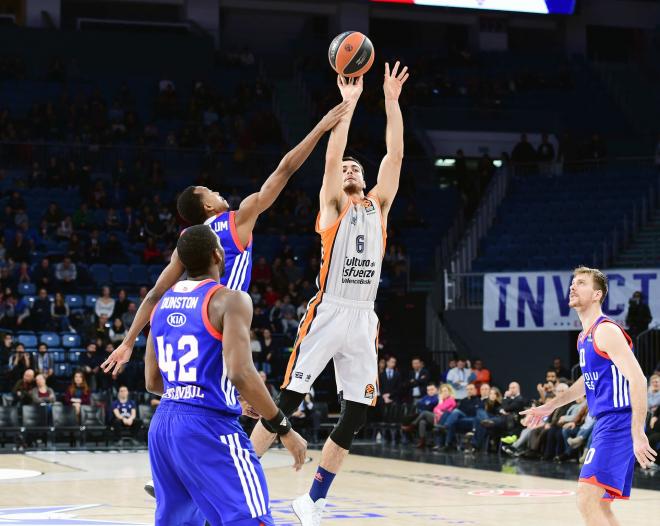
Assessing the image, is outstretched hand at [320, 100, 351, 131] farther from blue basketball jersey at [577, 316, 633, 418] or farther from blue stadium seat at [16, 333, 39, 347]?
blue stadium seat at [16, 333, 39, 347]

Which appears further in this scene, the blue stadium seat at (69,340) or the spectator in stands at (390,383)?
the spectator in stands at (390,383)

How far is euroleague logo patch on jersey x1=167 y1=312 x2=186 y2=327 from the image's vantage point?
17.1ft

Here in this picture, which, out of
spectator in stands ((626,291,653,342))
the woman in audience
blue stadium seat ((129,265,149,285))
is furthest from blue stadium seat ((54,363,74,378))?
spectator in stands ((626,291,653,342))

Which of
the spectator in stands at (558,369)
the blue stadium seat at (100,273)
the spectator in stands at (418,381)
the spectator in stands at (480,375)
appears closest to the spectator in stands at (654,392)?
the spectator in stands at (558,369)

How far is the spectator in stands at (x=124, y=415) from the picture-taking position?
→ 18.4 m

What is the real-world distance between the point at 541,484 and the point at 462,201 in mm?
14454

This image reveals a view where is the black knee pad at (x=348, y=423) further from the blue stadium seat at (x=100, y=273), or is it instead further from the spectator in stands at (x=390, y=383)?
the blue stadium seat at (x=100, y=273)

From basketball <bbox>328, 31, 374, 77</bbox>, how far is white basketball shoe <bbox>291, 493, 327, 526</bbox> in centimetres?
277

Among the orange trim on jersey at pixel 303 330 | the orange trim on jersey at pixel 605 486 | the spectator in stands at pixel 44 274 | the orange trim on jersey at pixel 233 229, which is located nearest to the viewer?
the orange trim on jersey at pixel 605 486

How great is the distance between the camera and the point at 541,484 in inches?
509

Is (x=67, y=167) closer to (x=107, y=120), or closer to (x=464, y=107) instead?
(x=107, y=120)

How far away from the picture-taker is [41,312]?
66.2 feet

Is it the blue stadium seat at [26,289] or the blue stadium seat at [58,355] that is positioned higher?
the blue stadium seat at [26,289]

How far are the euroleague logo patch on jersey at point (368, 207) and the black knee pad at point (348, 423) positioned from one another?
4.11 feet
